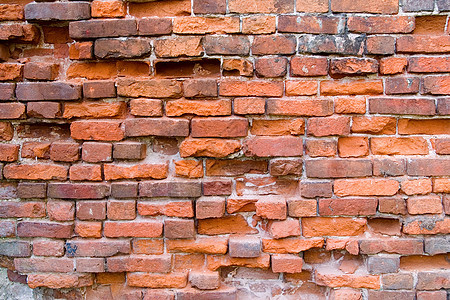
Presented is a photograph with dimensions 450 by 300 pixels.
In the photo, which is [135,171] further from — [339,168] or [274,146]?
[339,168]

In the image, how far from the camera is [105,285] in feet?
5.42

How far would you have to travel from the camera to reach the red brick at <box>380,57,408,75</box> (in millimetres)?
1518

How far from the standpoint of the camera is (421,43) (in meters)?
1.51

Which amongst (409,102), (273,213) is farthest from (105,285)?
(409,102)

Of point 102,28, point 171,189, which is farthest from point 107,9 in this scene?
point 171,189

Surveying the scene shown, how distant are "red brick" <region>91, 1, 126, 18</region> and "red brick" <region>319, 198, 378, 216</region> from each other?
139 centimetres

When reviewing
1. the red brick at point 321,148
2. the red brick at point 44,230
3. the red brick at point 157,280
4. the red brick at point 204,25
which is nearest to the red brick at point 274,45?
the red brick at point 204,25

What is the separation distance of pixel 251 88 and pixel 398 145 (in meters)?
0.80

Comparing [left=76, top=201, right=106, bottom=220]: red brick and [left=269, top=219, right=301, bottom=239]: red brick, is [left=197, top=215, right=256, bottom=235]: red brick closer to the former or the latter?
[left=269, top=219, right=301, bottom=239]: red brick

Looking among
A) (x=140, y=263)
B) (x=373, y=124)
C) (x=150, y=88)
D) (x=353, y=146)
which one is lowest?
(x=140, y=263)

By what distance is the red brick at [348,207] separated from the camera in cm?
154

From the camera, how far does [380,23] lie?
1511 millimetres

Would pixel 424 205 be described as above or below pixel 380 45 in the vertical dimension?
below

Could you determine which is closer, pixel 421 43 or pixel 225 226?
pixel 421 43
